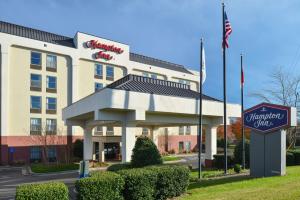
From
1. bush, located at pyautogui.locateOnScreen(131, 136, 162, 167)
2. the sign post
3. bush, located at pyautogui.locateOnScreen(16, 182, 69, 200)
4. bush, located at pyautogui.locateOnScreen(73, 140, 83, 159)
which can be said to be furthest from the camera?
bush, located at pyautogui.locateOnScreen(73, 140, 83, 159)

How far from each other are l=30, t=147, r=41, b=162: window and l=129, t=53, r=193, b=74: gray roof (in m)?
21.6

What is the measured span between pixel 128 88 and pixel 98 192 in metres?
11.7

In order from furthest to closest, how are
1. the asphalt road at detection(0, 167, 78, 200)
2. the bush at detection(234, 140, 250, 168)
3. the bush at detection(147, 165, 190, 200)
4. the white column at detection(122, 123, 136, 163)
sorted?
the bush at detection(234, 140, 250, 168)
the white column at detection(122, 123, 136, 163)
the asphalt road at detection(0, 167, 78, 200)
the bush at detection(147, 165, 190, 200)

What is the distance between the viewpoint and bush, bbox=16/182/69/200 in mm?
9711

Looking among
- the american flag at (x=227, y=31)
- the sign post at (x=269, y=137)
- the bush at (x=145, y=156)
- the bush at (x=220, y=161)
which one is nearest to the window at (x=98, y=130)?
the bush at (x=220, y=161)

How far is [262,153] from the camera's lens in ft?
64.6

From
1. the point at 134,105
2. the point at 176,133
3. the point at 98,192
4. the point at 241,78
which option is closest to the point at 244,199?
the point at 98,192

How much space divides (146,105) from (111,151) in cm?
3136

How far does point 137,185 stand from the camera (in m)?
12.5

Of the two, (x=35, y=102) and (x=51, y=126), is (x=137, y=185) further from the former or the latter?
(x=51, y=126)

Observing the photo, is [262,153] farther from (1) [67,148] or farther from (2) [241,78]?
(1) [67,148]

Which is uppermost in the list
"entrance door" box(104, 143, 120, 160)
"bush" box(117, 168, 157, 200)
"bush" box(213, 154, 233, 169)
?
"bush" box(117, 168, 157, 200)

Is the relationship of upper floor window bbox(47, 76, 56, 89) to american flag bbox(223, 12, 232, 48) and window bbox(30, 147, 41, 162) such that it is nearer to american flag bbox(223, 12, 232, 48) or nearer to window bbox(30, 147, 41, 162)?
window bbox(30, 147, 41, 162)

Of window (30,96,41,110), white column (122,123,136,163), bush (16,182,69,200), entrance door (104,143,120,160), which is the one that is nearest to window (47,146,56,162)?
window (30,96,41,110)
